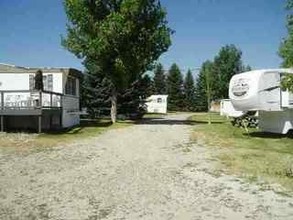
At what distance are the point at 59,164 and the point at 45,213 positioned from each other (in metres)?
5.71

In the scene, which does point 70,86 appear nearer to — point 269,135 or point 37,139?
point 37,139

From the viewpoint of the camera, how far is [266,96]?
23.0 meters

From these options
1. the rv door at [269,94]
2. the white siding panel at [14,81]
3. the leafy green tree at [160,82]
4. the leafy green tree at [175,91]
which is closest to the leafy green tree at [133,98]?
the white siding panel at [14,81]

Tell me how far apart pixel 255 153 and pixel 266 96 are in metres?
5.39

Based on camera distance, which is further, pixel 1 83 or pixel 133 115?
pixel 133 115

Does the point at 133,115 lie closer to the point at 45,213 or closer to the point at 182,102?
the point at 45,213

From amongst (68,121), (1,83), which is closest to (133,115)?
(68,121)

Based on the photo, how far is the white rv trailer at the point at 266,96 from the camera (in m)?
22.9

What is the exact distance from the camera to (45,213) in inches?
376

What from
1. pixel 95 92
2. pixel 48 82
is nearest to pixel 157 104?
pixel 95 92

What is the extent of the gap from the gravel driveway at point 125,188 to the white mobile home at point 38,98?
564cm

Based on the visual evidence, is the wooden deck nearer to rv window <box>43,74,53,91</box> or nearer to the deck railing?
the deck railing

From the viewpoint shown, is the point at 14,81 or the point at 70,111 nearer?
the point at 14,81

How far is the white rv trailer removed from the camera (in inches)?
902
